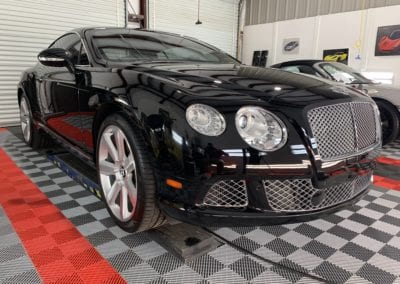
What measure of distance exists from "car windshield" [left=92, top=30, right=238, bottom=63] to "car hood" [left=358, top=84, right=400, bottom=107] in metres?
2.52

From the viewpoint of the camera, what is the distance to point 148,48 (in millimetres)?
2189

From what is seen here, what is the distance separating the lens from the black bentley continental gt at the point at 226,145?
1.21m

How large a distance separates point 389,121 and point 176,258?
151 inches

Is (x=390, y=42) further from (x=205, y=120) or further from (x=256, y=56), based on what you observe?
(x=205, y=120)

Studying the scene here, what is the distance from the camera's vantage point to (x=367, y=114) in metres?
1.60

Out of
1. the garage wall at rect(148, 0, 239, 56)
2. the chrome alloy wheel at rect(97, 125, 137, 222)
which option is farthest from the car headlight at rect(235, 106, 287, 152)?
the garage wall at rect(148, 0, 239, 56)

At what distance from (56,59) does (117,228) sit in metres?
1.20

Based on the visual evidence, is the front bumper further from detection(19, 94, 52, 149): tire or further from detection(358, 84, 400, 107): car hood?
detection(358, 84, 400, 107): car hood

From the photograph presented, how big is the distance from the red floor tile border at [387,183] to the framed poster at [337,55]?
5525mm

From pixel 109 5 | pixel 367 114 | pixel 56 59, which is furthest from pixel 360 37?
pixel 56 59

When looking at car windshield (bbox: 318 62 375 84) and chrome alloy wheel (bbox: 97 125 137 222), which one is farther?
car windshield (bbox: 318 62 375 84)

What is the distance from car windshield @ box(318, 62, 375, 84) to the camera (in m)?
4.14

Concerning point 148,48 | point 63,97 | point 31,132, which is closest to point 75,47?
point 63,97

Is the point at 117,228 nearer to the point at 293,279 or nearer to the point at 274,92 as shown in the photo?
the point at 293,279
